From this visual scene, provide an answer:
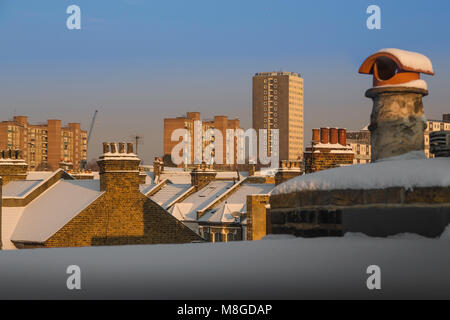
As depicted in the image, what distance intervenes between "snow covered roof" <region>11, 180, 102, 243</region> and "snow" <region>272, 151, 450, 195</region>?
83.4 feet

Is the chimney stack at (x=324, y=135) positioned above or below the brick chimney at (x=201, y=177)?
above

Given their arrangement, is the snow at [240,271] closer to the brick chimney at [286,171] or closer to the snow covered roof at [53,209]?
the snow covered roof at [53,209]

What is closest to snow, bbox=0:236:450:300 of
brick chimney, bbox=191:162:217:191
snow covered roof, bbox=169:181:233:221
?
snow covered roof, bbox=169:181:233:221

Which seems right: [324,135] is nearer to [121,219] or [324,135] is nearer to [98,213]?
[121,219]

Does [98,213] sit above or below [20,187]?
below

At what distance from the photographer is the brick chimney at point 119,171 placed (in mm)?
39969

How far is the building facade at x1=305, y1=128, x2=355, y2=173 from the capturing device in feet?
116

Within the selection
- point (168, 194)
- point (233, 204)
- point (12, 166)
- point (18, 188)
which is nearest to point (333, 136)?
point (233, 204)

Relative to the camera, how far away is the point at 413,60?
16328 mm

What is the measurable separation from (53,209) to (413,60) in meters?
29.0

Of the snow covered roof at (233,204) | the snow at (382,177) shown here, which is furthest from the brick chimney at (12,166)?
the snow at (382,177)

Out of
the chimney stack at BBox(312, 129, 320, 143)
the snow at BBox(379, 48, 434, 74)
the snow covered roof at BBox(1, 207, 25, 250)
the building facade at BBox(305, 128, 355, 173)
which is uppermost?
the snow at BBox(379, 48, 434, 74)

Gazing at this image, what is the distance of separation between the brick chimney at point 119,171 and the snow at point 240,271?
27510 millimetres

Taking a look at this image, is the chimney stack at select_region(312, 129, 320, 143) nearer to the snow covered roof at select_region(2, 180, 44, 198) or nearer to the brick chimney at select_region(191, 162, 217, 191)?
the snow covered roof at select_region(2, 180, 44, 198)
